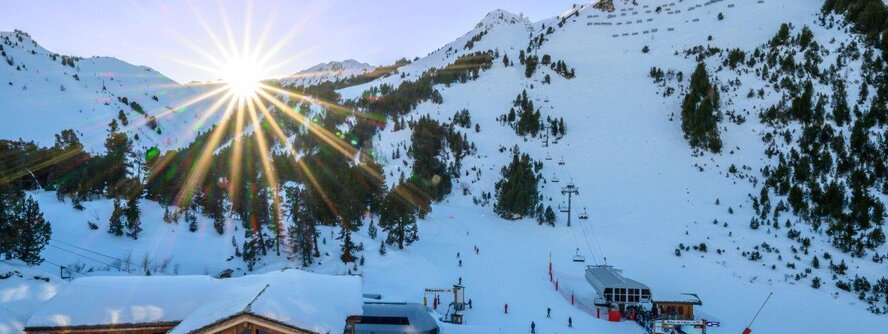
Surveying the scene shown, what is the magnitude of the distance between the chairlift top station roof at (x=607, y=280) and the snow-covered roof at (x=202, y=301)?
17.7m

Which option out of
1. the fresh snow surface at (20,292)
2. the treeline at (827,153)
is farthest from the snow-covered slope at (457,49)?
the fresh snow surface at (20,292)

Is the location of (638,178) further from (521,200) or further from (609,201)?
(521,200)

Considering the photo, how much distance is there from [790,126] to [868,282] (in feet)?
78.9

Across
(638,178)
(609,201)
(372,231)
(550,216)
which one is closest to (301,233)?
(372,231)

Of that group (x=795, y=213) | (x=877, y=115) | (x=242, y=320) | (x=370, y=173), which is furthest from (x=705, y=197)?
(x=242, y=320)

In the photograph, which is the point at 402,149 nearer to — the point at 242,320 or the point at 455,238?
the point at 455,238

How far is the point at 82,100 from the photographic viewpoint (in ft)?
264

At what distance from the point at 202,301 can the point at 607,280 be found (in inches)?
906

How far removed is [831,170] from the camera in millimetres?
44156

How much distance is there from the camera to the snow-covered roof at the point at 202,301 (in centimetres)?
1416

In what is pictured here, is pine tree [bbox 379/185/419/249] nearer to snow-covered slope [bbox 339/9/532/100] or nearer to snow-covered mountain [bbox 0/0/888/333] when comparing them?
snow-covered mountain [bbox 0/0/888/333]

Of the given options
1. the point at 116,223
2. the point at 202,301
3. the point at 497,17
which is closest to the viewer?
the point at 202,301

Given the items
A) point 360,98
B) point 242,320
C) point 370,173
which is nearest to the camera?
point 242,320

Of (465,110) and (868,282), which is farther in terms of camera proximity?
(465,110)
